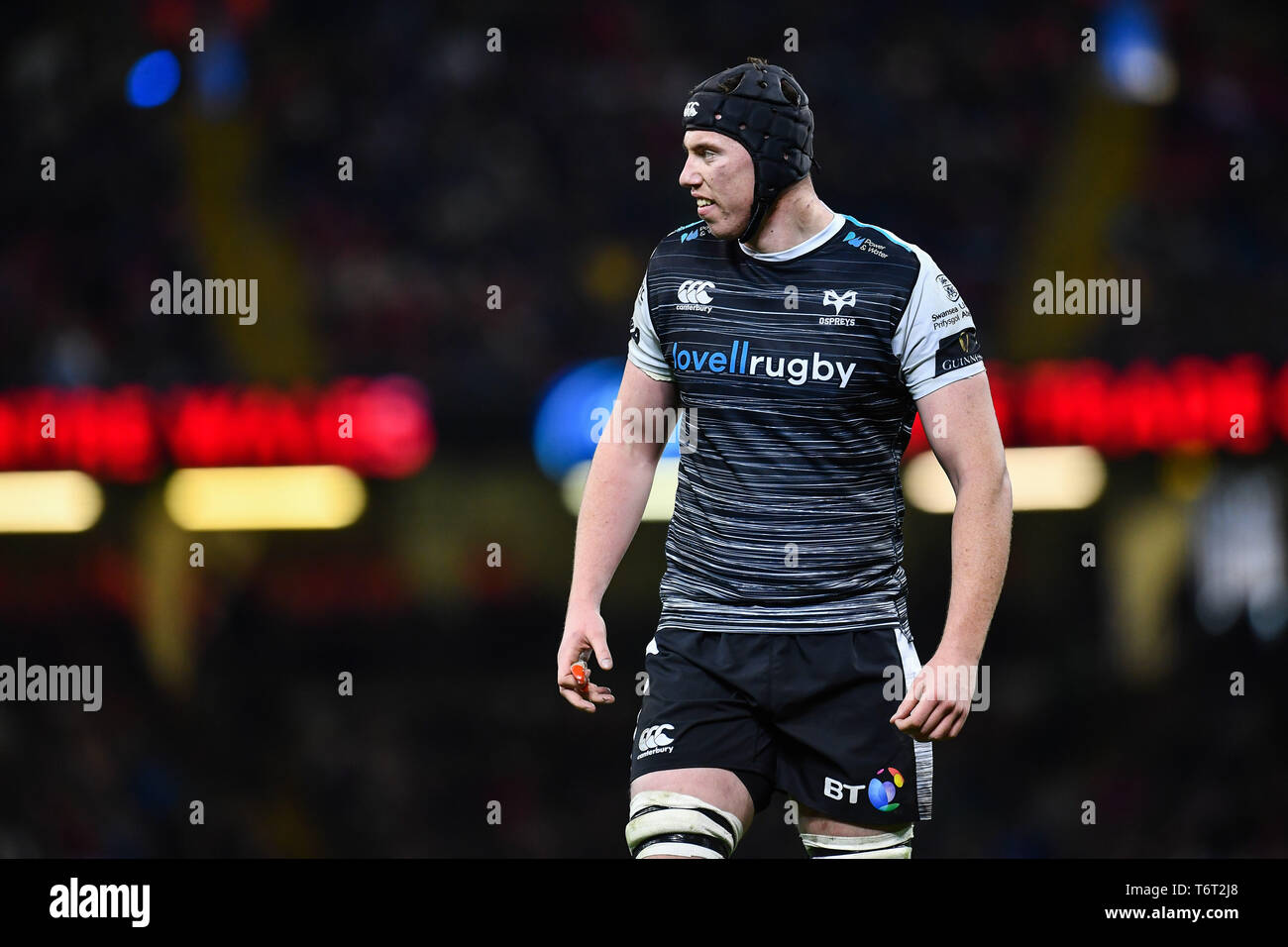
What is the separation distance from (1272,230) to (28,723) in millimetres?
10629

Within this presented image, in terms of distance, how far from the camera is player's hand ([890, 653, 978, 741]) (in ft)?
12.2

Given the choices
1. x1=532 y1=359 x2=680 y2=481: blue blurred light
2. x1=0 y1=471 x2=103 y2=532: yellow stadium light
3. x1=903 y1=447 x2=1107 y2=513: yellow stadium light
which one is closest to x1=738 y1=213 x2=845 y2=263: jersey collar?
x1=903 y1=447 x2=1107 y2=513: yellow stadium light

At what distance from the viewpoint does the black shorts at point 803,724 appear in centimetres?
396

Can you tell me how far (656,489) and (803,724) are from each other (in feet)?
20.9

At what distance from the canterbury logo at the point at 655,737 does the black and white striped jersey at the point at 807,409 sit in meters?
0.28

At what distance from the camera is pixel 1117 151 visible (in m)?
12.8

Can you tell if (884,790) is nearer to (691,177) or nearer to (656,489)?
(691,177)

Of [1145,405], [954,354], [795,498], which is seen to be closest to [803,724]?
A: [795,498]

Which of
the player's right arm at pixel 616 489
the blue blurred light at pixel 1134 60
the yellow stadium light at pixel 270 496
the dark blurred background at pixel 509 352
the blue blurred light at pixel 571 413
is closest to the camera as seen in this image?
the player's right arm at pixel 616 489

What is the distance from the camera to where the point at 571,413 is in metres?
11.1

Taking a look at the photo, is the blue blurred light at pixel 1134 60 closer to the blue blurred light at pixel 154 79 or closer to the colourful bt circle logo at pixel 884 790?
the blue blurred light at pixel 154 79

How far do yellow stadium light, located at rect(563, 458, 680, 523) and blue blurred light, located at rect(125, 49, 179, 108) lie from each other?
5.26 m

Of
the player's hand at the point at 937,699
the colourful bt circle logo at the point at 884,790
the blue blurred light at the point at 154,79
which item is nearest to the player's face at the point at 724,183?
the player's hand at the point at 937,699
